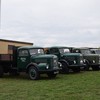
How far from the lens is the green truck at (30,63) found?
1855cm

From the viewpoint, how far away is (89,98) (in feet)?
36.4

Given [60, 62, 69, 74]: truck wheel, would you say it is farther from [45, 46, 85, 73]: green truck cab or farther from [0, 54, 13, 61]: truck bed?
[0, 54, 13, 61]: truck bed

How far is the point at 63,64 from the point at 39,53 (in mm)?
3185

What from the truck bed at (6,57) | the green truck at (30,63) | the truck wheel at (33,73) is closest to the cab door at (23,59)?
the green truck at (30,63)

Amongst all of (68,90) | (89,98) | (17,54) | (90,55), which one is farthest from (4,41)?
(89,98)

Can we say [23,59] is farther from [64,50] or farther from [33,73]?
[64,50]

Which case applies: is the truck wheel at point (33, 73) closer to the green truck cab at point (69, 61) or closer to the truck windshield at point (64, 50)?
Result: the green truck cab at point (69, 61)

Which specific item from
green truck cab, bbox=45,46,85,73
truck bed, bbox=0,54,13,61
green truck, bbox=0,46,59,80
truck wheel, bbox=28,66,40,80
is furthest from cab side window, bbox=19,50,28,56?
green truck cab, bbox=45,46,85,73

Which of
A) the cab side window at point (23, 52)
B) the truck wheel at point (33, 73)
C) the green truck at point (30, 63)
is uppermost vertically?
the cab side window at point (23, 52)

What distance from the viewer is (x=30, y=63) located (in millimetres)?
18969

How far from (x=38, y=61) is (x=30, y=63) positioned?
0.48m

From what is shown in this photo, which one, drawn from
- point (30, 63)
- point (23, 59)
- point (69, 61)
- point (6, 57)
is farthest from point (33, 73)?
point (69, 61)

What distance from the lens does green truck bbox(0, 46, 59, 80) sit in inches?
730

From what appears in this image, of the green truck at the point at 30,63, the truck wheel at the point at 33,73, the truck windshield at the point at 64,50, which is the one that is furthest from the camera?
the truck windshield at the point at 64,50
